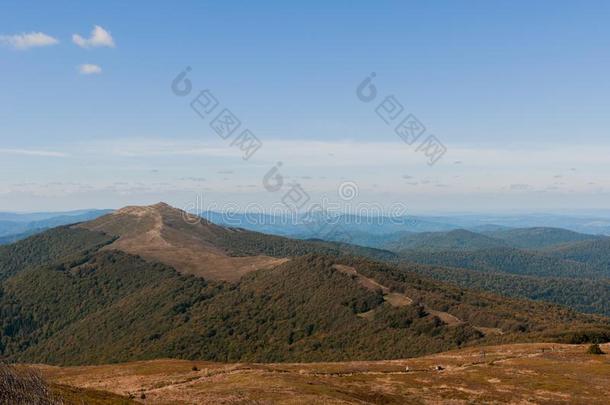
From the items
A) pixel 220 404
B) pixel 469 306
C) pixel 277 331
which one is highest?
pixel 220 404

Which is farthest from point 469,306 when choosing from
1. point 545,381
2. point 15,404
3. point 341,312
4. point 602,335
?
point 15,404

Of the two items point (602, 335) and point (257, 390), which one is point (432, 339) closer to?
point (602, 335)

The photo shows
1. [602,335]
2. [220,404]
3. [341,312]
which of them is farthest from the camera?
[341,312]

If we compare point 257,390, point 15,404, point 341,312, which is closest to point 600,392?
point 257,390

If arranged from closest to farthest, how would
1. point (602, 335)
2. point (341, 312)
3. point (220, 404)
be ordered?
point (220, 404), point (602, 335), point (341, 312)

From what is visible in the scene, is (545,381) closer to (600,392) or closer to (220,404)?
(600,392)

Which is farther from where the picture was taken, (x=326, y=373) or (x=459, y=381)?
(x=326, y=373)

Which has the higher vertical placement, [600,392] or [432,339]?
[600,392]
